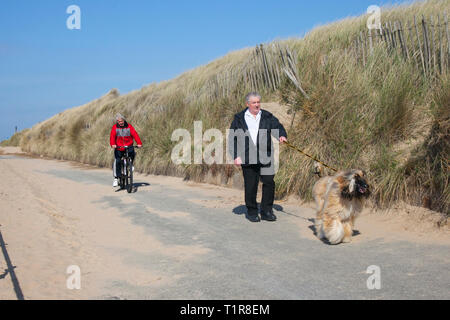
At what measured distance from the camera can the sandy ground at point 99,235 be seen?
434cm

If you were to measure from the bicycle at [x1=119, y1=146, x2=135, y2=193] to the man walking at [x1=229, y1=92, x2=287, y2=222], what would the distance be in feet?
15.1

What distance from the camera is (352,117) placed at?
8.45 metres

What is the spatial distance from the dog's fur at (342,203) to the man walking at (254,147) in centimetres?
164

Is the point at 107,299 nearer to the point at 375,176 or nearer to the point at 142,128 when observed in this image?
the point at 375,176

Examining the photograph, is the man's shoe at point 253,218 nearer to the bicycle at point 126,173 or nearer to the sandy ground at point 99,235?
the sandy ground at point 99,235

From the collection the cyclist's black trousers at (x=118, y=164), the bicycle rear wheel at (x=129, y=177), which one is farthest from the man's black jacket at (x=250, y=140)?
the cyclist's black trousers at (x=118, y=164)

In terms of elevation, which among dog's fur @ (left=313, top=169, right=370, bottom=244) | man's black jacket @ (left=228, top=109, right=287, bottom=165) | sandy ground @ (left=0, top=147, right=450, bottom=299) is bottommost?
sandy ground @ (left=0, top=147, right=450, bottom=299)

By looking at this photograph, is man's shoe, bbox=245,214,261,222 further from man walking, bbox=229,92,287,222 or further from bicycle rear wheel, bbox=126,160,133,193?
bicycle rear wheel, bbox=126,160,133,193

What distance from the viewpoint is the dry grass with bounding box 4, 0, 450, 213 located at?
269 inches

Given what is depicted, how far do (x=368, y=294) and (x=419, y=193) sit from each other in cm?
347

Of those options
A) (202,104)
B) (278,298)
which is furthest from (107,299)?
(202,104)

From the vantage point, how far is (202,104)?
14500 mm

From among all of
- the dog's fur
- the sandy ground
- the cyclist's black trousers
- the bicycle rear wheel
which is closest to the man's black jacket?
the sandy ground

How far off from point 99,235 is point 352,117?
214 inches
